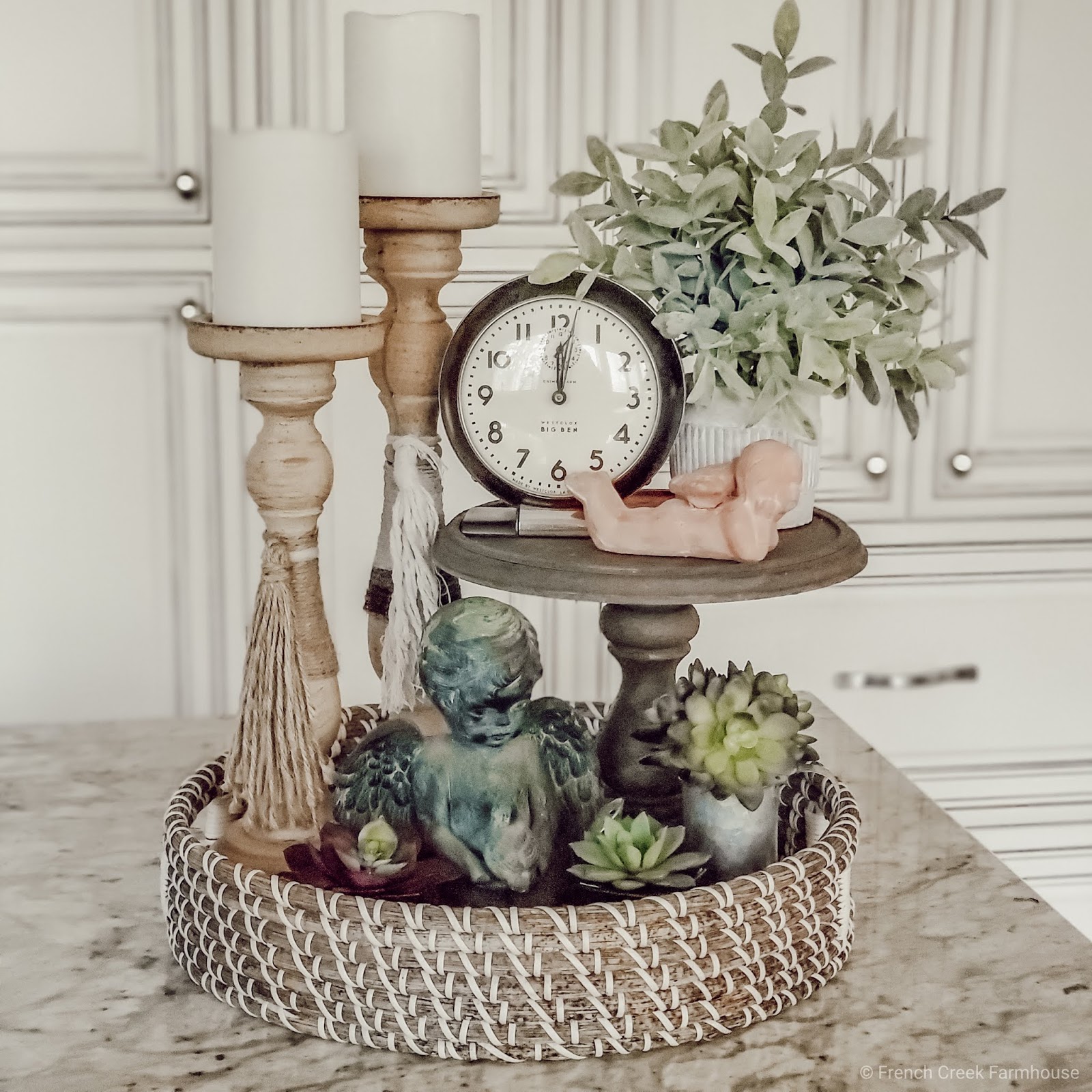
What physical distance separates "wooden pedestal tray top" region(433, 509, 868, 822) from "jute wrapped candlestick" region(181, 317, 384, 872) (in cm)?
8

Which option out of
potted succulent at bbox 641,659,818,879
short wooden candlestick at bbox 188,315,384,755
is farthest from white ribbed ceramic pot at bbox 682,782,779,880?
short wooden candlestick at bbox 188,315,384,755

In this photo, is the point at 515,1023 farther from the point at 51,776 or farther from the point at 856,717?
the point at 856,717

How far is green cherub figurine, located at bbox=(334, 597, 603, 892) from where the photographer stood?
2.13 ft

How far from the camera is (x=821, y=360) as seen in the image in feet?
2.24

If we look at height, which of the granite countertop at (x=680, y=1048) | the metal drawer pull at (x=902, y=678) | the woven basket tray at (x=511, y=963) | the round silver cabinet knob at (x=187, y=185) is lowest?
the metal drawer pull at (x=902, y=678)

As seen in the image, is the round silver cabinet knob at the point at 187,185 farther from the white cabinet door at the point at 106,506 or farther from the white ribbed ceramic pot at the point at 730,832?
the white ribbed ceramic pot at the point at 730,832

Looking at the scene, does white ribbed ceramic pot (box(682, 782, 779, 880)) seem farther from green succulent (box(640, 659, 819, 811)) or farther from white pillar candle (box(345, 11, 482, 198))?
white pillar candle (box(345, 11, 482, 198))

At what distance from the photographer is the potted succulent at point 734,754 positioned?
2.18 feet

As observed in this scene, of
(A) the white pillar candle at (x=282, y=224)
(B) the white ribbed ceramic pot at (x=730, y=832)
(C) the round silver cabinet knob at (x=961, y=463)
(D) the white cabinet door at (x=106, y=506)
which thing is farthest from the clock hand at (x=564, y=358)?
(C) the round silver cabinet knob at (x=961, y=463)

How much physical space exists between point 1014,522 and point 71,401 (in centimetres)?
85

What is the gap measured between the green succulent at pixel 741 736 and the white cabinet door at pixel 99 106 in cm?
69

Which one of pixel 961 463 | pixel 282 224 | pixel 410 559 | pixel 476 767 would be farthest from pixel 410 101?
pixel 961 463

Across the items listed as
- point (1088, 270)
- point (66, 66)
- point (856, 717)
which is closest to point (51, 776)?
point (66, 66)

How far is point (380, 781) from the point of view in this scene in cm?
67
